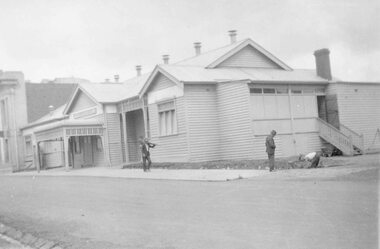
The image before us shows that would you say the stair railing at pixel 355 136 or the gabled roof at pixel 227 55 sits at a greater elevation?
the gabled roof at pixel 227 55

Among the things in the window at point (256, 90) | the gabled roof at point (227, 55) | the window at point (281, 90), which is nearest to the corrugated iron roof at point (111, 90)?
the gabled roof at point (227, 55)

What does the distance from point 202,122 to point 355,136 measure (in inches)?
298

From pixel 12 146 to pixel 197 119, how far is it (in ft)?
78.2

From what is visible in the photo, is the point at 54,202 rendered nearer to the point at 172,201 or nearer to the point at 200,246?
the point at 172,201

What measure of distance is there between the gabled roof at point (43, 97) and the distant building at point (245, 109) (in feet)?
51.5

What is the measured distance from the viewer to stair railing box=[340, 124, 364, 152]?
81.1 ft

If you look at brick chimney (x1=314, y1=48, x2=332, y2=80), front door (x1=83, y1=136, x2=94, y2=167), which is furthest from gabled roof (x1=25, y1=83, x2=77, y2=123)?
brick chimney (x1=314, y1=48, x2=332, y2=80)

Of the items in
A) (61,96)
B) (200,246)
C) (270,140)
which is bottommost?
(200,246)

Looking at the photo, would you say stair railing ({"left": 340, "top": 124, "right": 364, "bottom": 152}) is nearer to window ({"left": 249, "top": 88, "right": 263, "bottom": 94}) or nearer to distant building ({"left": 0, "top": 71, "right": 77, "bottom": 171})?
window ({"left": 249, "top": 88, "right": 263, "bottom": 94})

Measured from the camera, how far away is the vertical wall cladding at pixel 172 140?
24.3 meters

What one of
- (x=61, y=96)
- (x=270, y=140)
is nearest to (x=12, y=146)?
(x=61, y=96)

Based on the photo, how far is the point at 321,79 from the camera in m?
27.0

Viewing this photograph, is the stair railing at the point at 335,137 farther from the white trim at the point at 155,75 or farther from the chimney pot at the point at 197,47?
the chimney pot at the point at 197,47

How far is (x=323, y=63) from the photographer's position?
28.5m
